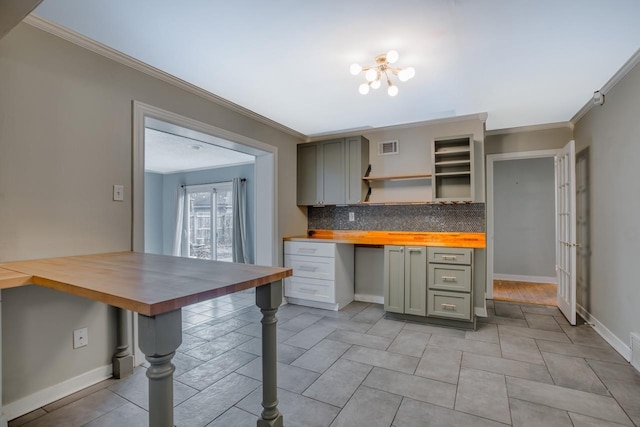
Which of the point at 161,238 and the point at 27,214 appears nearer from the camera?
the point at 27,214

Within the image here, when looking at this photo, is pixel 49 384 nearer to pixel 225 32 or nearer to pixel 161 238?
pixel 225 32

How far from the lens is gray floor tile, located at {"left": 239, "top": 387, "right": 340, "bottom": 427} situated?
1.76m

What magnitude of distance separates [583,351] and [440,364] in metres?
1.30

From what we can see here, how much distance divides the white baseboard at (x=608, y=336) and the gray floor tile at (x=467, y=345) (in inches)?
35.3

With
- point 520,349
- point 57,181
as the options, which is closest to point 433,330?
point 520,349

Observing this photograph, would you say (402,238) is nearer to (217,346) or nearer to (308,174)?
(308,174)

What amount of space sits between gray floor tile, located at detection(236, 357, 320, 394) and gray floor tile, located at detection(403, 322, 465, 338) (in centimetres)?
133

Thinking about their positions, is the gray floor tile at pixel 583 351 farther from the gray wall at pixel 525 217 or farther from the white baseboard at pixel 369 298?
the gray wall at pixel 525 217

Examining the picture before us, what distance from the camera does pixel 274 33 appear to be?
79.9 inches

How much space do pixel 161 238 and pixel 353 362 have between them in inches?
248

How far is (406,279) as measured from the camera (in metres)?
3.41

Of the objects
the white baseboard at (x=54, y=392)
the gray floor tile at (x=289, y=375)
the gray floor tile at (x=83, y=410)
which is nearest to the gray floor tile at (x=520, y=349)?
the gray floor tile at (x=289, y=375)

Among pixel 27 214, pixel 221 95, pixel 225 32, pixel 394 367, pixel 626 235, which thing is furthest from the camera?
pixel 221 95

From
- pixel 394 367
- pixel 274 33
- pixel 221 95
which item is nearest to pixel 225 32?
pixel 274 33
